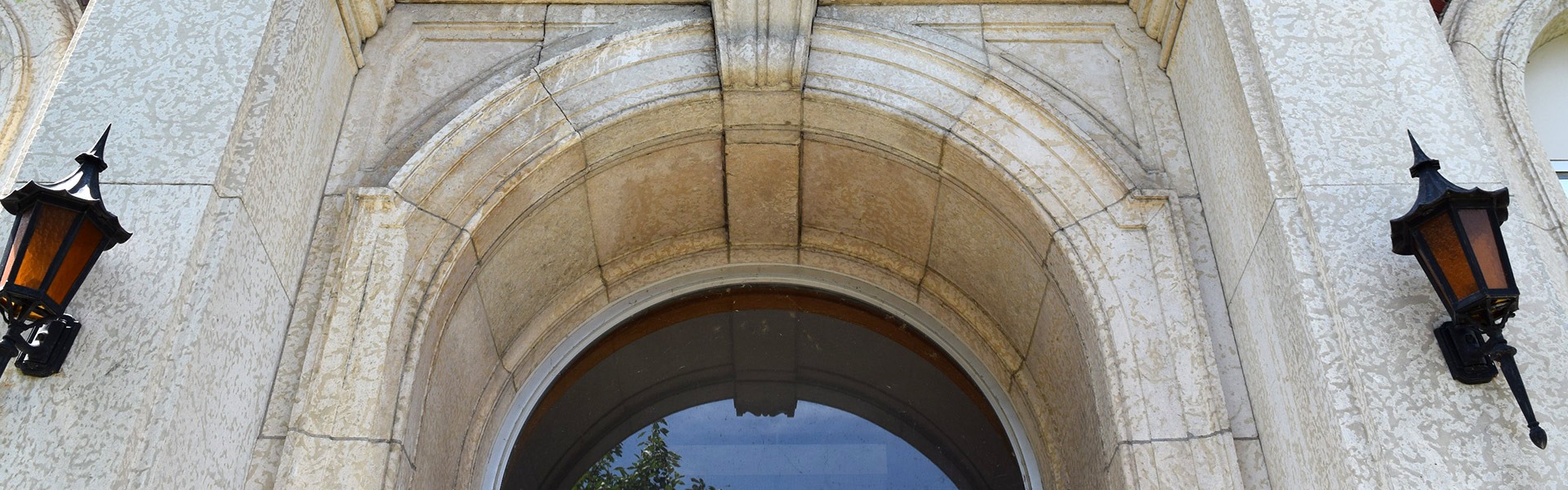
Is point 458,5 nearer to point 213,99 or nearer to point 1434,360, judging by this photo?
point 213,99

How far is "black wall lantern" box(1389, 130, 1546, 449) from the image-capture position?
2.57m

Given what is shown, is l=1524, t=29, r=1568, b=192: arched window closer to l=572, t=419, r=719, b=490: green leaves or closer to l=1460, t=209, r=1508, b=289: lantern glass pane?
l=1460, t=209, r=1508, b=289: lantern glass pane

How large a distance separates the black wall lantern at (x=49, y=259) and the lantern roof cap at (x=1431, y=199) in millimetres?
3055

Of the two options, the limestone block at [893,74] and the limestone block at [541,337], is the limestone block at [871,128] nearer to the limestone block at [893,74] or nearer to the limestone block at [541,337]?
the limestone block at [893,74]

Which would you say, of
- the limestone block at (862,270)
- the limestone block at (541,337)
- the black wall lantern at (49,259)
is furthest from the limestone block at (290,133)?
the limestone block at (862,270)

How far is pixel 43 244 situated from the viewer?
8.61ft

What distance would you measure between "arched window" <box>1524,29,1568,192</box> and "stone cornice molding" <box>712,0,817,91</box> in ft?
8.59

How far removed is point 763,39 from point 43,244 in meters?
2.19

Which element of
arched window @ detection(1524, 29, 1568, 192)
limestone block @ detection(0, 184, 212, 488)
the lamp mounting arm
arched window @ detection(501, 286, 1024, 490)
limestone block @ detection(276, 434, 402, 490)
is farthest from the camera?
arched window @ detection(501, 286, 1024, 490)

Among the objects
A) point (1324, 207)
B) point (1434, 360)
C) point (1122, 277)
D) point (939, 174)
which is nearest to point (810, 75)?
point (939, 174)

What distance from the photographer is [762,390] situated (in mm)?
4836

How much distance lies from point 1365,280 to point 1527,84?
7.01 ft

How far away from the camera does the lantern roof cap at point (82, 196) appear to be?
2619mm

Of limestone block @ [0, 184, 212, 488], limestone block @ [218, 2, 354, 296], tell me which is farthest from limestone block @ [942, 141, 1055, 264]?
limestone block @ [0, 184, 212, 488]
